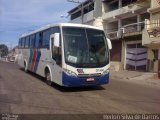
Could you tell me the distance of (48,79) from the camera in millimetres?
16141

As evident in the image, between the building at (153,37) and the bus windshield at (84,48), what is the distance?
1478 centimetres

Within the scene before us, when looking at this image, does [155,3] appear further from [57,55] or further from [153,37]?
[57,55]

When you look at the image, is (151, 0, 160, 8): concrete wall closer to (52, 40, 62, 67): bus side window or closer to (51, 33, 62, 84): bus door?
(51, 33, 62, 84): bus door

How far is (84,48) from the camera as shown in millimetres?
13695

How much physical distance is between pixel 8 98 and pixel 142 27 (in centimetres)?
2353

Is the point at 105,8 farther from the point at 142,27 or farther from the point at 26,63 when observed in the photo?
the point at 26,63

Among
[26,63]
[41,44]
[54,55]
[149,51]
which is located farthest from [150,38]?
[54,55]

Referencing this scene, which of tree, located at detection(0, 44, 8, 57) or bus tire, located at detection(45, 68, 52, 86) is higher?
bus tire, located at detection(45, 68, 52, 86)

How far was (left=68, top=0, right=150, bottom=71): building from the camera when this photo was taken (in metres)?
32.3

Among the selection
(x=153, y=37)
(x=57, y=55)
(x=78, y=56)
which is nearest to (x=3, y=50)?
Answer: (x=153, y=37)

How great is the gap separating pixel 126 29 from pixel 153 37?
7.05m

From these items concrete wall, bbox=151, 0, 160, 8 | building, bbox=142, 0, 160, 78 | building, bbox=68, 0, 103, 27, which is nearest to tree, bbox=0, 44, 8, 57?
building, bbox=68, 0, 103, 27

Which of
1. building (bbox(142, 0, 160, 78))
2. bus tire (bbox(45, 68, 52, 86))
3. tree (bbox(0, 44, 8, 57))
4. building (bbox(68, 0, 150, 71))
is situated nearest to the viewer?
bus tire (bbox(45, 68, 52, 86))

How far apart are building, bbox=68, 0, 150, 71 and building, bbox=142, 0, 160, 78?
5.27ft
